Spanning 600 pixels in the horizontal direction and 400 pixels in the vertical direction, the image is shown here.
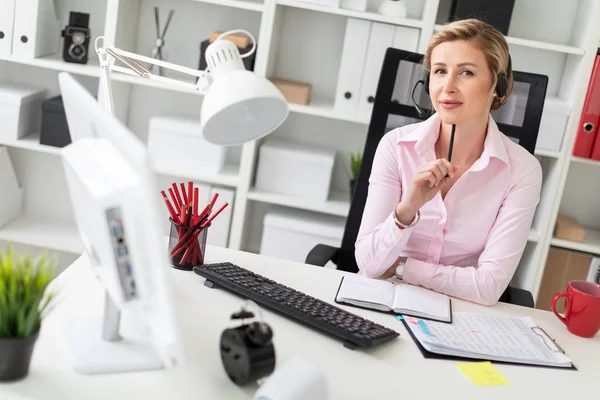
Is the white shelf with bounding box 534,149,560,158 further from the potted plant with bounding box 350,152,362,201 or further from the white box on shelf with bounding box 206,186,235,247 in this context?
the white box on shelf with bounding box 206,186,235,247

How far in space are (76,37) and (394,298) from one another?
1927 millimetres

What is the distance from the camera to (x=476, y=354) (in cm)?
143

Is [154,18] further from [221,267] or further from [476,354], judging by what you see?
[476,354]

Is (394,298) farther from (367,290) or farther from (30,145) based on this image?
(30,145)

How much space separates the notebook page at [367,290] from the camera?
5.28 ft

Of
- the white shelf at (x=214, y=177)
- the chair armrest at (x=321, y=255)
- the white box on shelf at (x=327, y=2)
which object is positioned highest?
the white box on shelf at (x=327, y=2)

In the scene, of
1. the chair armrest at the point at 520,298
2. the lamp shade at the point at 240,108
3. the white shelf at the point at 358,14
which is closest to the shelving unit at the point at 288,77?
the white shelf at the point at 358,14

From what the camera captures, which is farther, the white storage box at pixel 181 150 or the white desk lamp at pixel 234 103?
the white storage box at pixel 181 150

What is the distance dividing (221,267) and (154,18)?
1.81 metres

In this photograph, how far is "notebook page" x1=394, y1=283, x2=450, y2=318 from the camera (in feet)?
5.27

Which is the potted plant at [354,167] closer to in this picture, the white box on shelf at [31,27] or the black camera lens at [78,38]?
the black camera lens at [78,38]

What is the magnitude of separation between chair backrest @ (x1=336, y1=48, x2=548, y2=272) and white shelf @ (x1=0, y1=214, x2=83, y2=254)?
133 centimetres

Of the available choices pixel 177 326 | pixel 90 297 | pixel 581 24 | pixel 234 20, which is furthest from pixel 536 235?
pixel 177 326

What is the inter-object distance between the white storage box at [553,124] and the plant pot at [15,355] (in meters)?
2.19
